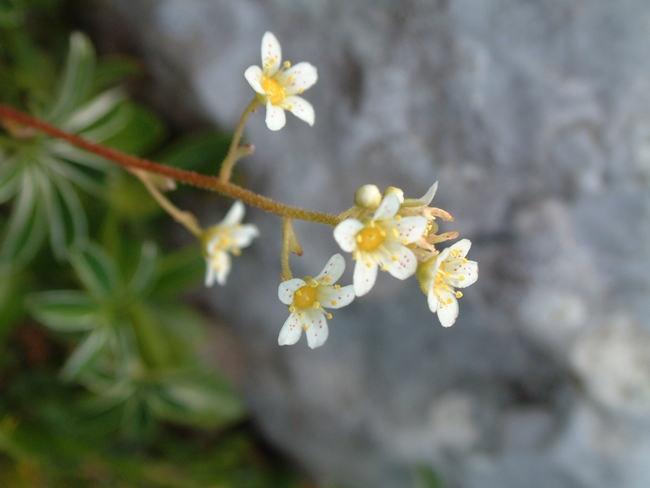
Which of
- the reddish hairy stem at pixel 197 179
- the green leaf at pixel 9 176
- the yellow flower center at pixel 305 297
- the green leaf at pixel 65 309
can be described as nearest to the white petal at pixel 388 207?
the reddish hairy stem at pixel 197 179

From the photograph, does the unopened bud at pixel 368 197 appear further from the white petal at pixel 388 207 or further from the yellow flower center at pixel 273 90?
the yellow flower center at pixel 273 90

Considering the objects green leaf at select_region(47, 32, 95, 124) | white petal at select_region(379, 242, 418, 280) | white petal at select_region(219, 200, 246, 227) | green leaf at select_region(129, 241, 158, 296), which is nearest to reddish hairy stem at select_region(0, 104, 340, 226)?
white petal at select_region(219, 200, 246, 227)

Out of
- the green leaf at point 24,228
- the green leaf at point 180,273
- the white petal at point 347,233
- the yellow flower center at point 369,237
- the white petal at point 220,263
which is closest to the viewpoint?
the white petal at point 347,233

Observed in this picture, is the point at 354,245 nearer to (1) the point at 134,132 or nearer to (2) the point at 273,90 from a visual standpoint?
(2) the point at 273,90

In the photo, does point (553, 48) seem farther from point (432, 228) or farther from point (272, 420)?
point (272, 420)

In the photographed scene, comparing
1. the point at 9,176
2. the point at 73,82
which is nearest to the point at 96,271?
the point at 9,176
